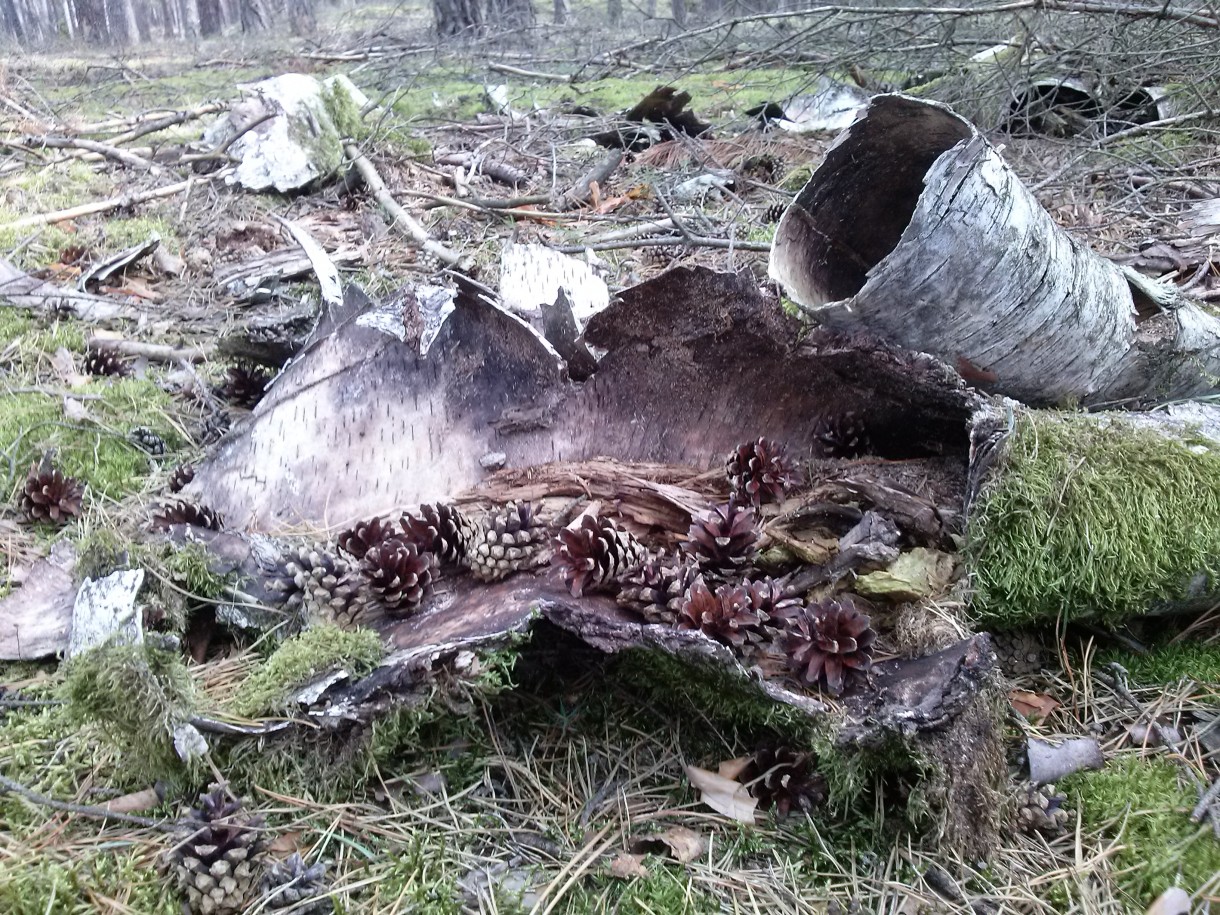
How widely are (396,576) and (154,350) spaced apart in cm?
291

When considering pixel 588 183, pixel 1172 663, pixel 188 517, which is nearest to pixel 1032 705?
pixel 1172 663

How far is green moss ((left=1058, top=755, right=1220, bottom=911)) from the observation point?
174cm

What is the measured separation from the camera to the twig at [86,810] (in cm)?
179

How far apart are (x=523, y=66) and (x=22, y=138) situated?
5.99 metres

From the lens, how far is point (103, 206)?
20.6 feet

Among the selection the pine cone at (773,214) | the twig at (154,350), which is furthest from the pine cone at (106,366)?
the pine cone at (773,214)

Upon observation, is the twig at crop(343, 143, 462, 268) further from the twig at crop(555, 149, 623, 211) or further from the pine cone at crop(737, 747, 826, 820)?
the pine cone at crop(737, 747, 826, 820)

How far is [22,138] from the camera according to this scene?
7988 millimetres

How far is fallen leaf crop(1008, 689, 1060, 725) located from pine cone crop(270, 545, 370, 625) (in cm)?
179

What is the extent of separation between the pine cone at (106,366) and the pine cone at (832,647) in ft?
12.1

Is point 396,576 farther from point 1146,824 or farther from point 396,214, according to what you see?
point 396,214

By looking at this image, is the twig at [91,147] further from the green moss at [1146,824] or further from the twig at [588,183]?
the green moss at [1146,824]

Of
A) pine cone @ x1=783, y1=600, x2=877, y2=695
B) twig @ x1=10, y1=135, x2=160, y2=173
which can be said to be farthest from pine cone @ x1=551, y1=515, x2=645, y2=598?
twig @ x1=10, y1=135, x2=160, y2=173

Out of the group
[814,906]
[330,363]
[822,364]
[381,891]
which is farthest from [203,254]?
[814,906]
